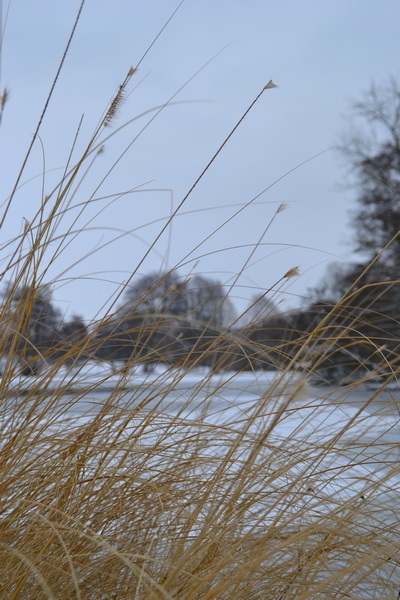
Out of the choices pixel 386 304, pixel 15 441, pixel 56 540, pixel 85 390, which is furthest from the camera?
pixel 386 304

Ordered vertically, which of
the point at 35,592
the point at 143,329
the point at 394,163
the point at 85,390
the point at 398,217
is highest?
the point at 394,163

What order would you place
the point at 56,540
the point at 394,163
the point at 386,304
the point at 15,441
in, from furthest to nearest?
the point at 394,163, the point at 386,304, the point at 15,441, the point at 56,540

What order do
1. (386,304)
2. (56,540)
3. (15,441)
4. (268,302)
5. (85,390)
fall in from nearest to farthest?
(56,540)
(15,441)
(85,390)
(268,302)
(386,304)

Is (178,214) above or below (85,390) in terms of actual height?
above

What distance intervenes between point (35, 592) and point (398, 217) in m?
13.6

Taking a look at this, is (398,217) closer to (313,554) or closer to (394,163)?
(394,163)

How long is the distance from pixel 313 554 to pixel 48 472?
48cm

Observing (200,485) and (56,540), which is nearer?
(56,540)

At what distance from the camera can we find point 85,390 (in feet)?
4.61

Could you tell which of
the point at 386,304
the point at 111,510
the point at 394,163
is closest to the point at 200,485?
Answer: the point at 111,510

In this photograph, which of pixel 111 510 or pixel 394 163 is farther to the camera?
pixel 394 163

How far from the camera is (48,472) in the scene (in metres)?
1.29

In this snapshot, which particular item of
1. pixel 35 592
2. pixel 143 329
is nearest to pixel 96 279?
pixel 143 329

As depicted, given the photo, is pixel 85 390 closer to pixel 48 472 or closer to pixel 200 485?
pixel 48 472
